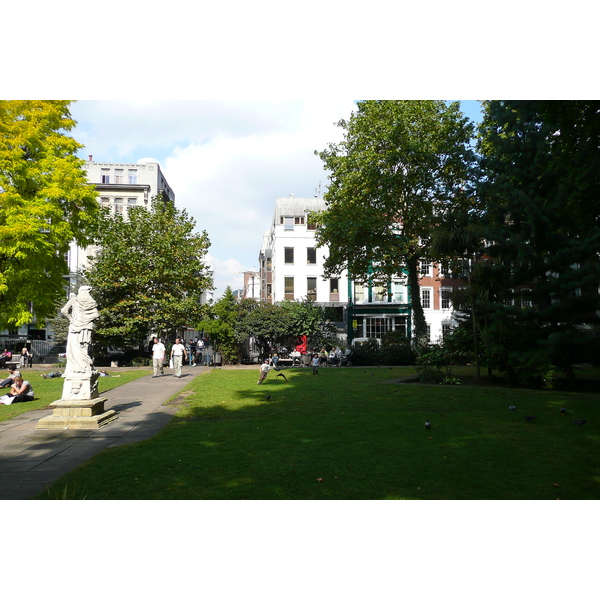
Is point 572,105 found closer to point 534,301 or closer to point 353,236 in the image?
point 534,301

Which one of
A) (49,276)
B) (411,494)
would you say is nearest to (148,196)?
(49,276)

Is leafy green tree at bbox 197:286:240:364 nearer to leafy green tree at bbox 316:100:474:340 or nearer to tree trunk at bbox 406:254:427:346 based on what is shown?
leafy green tree at bbox 316:100:474:340

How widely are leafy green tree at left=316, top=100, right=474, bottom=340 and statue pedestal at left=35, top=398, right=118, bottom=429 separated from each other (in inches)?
755

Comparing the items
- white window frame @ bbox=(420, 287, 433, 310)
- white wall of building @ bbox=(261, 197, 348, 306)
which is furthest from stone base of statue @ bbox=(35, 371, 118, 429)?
white window frame @ bbox=(420, 287, 433, 310)

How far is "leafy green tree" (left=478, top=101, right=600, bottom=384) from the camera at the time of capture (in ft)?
49.7

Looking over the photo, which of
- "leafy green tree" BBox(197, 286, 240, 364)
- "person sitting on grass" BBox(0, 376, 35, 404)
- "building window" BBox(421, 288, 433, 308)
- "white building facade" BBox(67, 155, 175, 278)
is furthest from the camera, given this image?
"white building facade" BBox(67, 155, 175, 278)

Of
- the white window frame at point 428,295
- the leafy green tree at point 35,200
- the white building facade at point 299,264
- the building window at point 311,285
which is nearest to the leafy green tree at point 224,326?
the leafy green tree at point 35,200

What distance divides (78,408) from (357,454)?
20.2 feet

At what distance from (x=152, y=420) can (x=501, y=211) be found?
538 inches

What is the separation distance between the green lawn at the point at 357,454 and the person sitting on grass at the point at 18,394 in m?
4.79

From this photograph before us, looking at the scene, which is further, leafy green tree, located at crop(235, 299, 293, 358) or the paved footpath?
leafy green tree, located at crop(235, 299, 293, 358)

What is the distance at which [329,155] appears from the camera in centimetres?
2936

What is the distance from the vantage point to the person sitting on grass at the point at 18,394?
13320 mm

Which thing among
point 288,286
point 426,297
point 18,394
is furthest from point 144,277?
point 426,297
